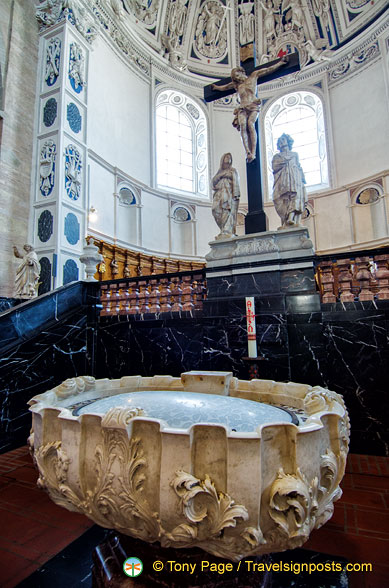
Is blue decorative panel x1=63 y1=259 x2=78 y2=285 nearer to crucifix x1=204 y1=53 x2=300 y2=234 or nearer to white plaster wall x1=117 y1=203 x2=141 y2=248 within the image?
white plaster wall x1=117 y1=203 x2=141 y2=248

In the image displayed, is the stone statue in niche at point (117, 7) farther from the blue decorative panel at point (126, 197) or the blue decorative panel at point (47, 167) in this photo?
the blue decorative panel at point (47, 167)

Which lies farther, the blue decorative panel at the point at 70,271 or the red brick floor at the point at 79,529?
the blue decorative panel at the point at 70,271

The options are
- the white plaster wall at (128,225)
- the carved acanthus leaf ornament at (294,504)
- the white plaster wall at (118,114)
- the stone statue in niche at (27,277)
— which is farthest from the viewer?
the white plaster wall at (128,225)

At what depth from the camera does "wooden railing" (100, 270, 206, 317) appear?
4754mm

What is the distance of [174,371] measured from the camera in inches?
176

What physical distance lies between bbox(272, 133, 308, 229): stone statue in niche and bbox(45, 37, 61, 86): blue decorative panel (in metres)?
6.70

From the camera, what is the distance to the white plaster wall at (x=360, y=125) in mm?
10375

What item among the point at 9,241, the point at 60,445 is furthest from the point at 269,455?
the point at 9,241

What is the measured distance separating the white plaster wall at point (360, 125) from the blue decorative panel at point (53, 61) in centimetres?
884

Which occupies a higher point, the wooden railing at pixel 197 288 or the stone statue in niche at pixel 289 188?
the stone statue in niche at pixel 289 188

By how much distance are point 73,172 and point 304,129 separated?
348 inches

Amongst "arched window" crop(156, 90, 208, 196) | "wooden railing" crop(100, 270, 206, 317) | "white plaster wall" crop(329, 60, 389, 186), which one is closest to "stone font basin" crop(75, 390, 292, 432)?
"wooden railing" crop(100, 270, 206, 317)

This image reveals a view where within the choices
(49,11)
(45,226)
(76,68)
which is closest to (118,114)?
(76,68)

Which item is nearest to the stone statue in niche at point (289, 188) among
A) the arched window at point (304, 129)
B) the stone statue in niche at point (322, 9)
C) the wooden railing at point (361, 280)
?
the wooden railing at point (361, 280)
